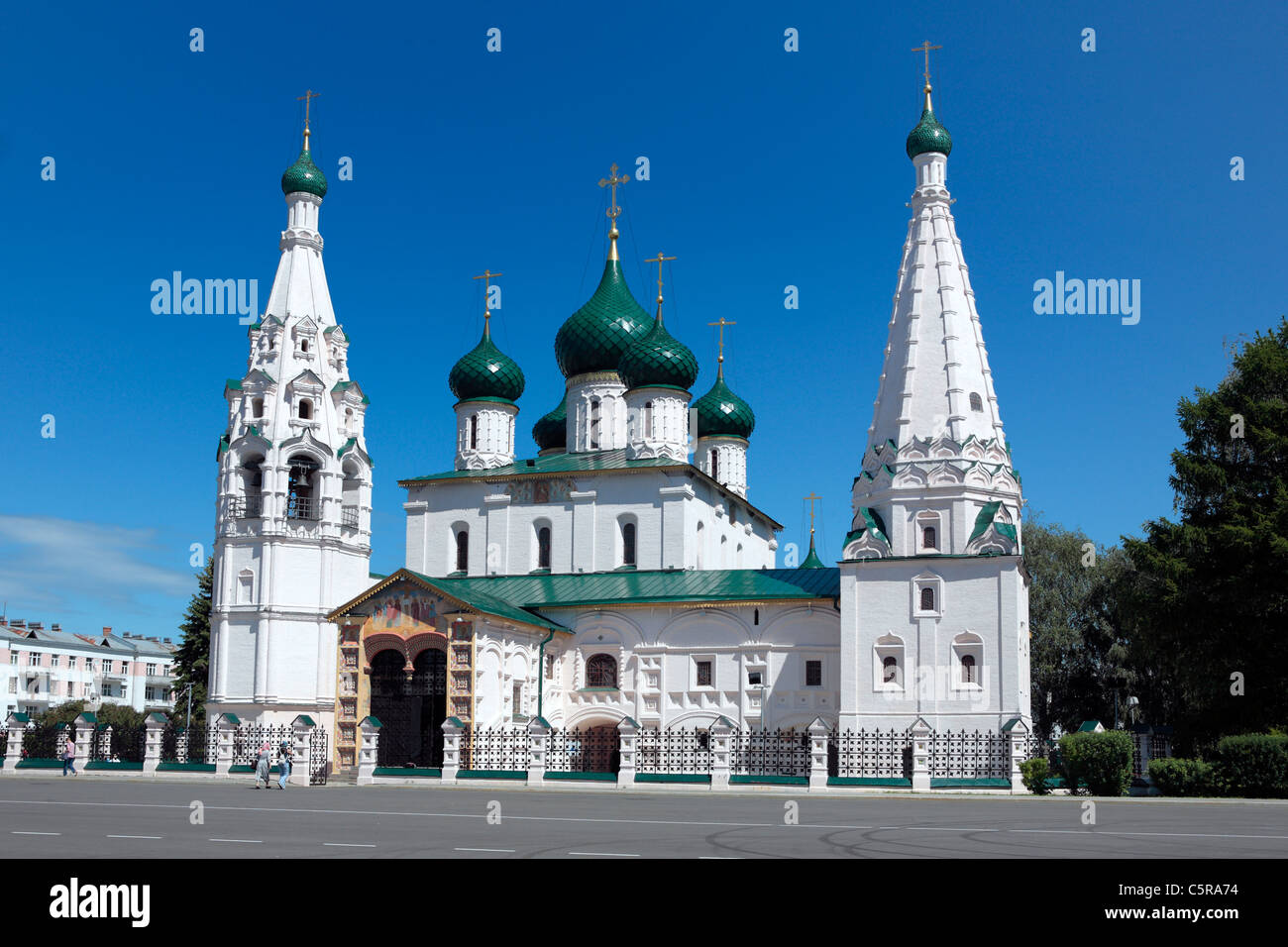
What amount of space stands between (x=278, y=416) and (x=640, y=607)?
10267 millimetres

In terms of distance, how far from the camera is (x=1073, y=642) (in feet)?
127

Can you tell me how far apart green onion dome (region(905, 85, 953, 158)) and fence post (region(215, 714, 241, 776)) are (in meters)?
20.3

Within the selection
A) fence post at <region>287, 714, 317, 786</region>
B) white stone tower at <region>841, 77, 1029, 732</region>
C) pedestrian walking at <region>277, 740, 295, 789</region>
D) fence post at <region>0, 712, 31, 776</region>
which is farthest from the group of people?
white stone tower at <region>841, 77, 1029, 732</region>

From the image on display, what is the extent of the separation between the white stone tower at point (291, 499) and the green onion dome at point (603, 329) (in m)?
6.89

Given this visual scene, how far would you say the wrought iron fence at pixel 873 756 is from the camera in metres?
24.4

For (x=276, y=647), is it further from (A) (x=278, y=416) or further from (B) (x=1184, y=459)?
(B) (x=1184, y=459)

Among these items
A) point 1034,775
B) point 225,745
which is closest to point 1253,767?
Result: point 1034,775

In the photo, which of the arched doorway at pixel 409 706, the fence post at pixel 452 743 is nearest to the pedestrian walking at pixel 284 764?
the fence post at pixel 452 743

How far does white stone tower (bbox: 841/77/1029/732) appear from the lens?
26.9m

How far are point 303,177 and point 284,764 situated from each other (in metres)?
16.9

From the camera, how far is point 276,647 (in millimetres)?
31344

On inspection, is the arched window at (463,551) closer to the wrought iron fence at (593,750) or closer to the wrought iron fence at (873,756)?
the wrought iron fence at (593,750)

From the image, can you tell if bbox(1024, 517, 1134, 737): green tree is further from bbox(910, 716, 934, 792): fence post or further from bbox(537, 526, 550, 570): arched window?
bbox(910, 716, 934, 792): fence post
